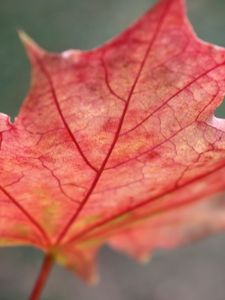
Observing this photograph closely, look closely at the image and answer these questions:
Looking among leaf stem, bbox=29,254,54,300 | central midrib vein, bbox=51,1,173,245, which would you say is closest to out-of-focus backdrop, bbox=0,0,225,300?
leaf stem, bbox=29,254,54,300

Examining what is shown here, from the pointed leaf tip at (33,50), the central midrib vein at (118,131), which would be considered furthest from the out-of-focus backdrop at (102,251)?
the pointed leaf tip at (33,50)

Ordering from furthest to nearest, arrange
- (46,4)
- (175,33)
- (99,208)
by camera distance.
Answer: (46,4)
(99,208)
(175,33)

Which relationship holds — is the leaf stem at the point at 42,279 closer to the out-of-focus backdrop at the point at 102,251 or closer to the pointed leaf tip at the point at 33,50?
the pointed leaf tip at the point at 33,50

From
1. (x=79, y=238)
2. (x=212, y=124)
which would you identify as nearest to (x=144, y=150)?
(x=212, y=124)

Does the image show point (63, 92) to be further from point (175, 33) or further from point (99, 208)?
point (99, 208)

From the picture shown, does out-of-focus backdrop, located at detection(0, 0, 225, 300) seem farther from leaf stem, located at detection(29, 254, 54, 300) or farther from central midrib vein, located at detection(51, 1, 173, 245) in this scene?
central midrib vein, located at detection(51, 1, 173, 245)

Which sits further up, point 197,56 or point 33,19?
point 33,19
